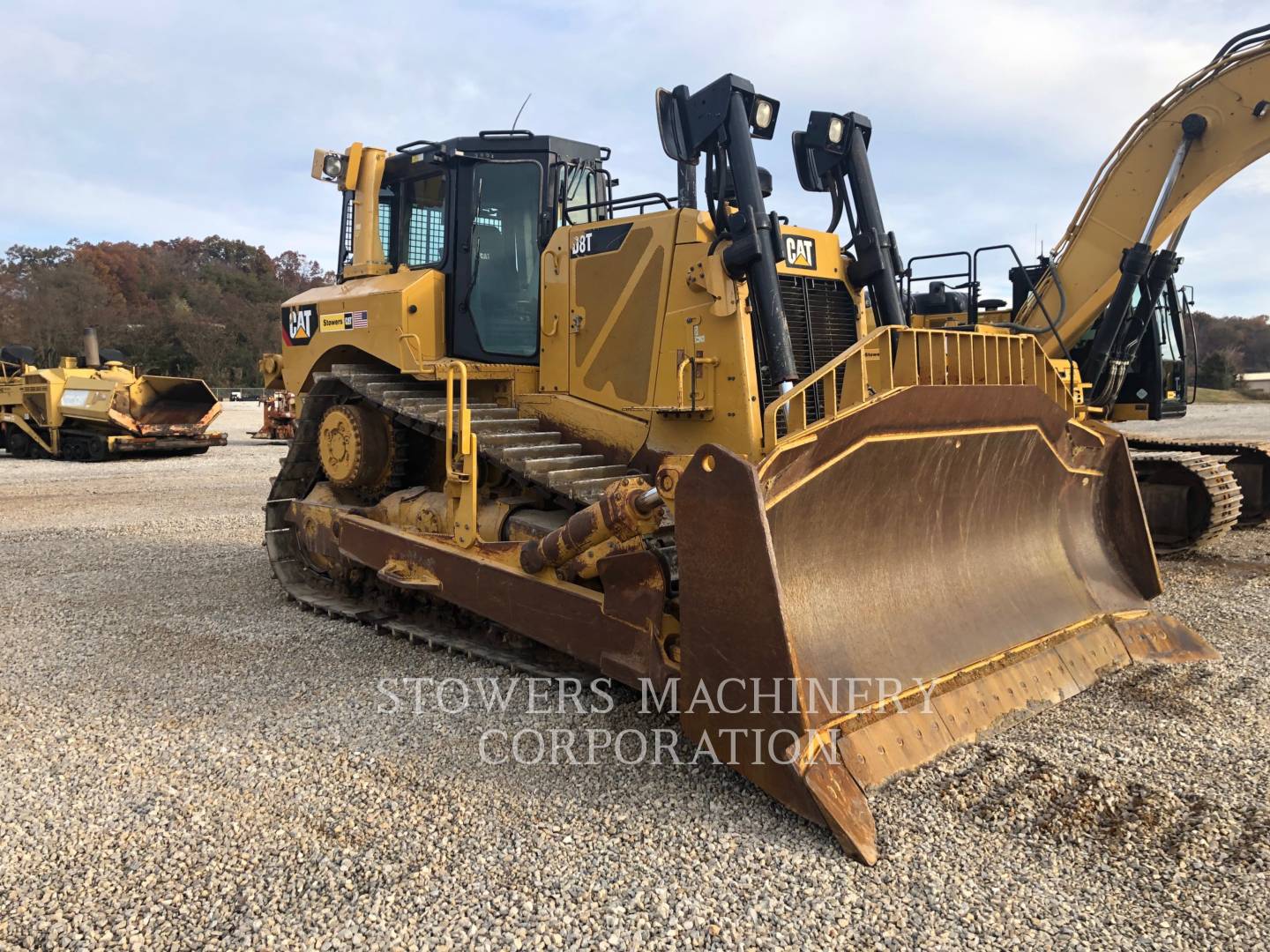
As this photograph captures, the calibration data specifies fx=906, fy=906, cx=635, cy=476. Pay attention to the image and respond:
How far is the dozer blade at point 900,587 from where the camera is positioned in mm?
3135

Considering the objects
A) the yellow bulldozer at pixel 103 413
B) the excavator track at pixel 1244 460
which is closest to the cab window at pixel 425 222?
the excavator track at pixel 1244 460

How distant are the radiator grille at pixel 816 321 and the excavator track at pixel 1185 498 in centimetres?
418

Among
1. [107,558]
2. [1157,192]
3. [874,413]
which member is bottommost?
[107,558]

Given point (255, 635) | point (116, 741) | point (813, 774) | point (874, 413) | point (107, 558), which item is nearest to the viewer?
point (813, 774)

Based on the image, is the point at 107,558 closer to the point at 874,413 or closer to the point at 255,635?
the point at 255,635

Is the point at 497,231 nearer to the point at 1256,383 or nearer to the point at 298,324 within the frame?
the point at 298,324

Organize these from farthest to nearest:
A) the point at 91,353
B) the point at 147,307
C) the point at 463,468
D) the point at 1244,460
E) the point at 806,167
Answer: the point at 147,307 → the point at 91,353 → the point at 1244,460 → the point at 806,167 → the point at 463,468

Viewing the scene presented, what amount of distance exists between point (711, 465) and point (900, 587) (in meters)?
1.37

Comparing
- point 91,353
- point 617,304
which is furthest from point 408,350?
point 91,353

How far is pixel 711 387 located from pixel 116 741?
125 inches

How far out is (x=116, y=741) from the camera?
3.91 meters

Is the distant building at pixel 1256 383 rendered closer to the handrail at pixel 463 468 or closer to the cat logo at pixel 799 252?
the cat logo at pixel 799 252

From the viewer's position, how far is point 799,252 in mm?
5137

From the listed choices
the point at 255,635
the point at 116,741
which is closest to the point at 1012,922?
the point at 116,741
